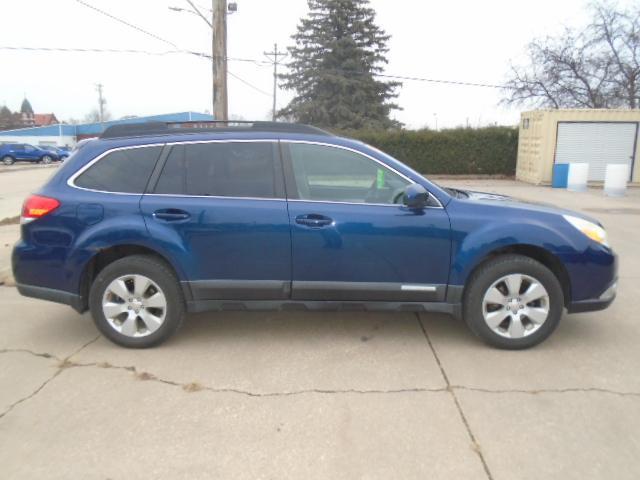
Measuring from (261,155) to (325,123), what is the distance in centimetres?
3098

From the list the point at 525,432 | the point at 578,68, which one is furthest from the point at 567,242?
the point at 578,68

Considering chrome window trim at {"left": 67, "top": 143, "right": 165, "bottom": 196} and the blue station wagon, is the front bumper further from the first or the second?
chrome window trim at {"left": 67, "top": 143, "right": 165, "bottom": 196}

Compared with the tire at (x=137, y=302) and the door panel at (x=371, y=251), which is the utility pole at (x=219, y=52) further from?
the door panel at (x=371, y=251)

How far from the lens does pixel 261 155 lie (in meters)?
3.93

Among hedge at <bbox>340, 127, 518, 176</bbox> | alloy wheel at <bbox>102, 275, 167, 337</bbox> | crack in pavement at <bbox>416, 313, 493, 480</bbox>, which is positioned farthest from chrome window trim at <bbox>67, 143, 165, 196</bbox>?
hedge at <bbox>340, 127, 518, 176</bbox>

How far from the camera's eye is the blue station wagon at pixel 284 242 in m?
3.77

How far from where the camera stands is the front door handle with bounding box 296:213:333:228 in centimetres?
376

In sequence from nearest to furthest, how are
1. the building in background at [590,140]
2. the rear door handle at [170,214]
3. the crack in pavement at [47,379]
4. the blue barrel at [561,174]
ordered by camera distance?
1. the crack in pavement at [47,379]
2. the rear door handle at [170,214]
3. the blue barrel at [561,174]
4. the building in background at [590,140]

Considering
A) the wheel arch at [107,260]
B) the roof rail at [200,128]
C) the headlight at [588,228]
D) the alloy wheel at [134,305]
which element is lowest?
the alloy wheel at [134,305]

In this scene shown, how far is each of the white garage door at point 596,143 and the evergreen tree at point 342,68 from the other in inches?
625

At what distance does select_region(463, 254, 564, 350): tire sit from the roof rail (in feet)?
5.63

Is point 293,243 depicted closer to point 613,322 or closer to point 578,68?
point 613,322

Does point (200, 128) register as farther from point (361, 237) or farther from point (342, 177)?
point (361, 237)

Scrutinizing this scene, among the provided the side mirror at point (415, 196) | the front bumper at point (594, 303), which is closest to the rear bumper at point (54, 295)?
the side mirror at point (415, 196)
